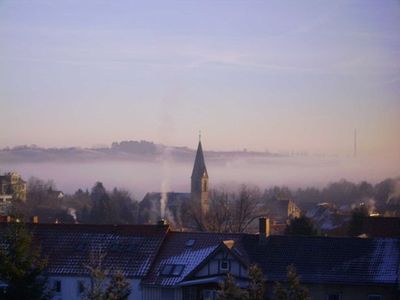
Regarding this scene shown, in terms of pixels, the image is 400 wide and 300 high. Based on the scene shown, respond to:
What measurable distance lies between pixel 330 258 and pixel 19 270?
489 inches

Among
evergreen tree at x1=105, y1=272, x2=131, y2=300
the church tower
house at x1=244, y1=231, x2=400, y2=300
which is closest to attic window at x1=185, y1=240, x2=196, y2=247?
house at x1=244, y1=231, x2=400, y2=300

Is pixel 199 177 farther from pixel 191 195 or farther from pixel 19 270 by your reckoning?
pixel 19 270

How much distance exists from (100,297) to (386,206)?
6158cm

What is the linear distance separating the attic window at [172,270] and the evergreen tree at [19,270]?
270 inches

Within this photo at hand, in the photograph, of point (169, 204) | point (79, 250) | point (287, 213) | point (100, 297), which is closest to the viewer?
point (100, 297)

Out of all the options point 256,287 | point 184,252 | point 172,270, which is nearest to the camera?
point 256,287

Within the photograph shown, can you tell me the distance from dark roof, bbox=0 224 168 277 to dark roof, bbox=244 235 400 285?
4.13 m

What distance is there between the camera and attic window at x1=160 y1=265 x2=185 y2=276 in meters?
32.6

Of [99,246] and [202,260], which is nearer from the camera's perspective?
[202,260]

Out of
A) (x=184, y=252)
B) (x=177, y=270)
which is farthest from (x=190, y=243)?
(x=177, y=270)

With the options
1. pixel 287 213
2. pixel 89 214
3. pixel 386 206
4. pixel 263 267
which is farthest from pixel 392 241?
pixel 287 213

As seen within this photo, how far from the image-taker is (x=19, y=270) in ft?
85.8

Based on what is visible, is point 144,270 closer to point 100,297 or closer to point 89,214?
point 100,297

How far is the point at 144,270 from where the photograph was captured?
33.0 metres
